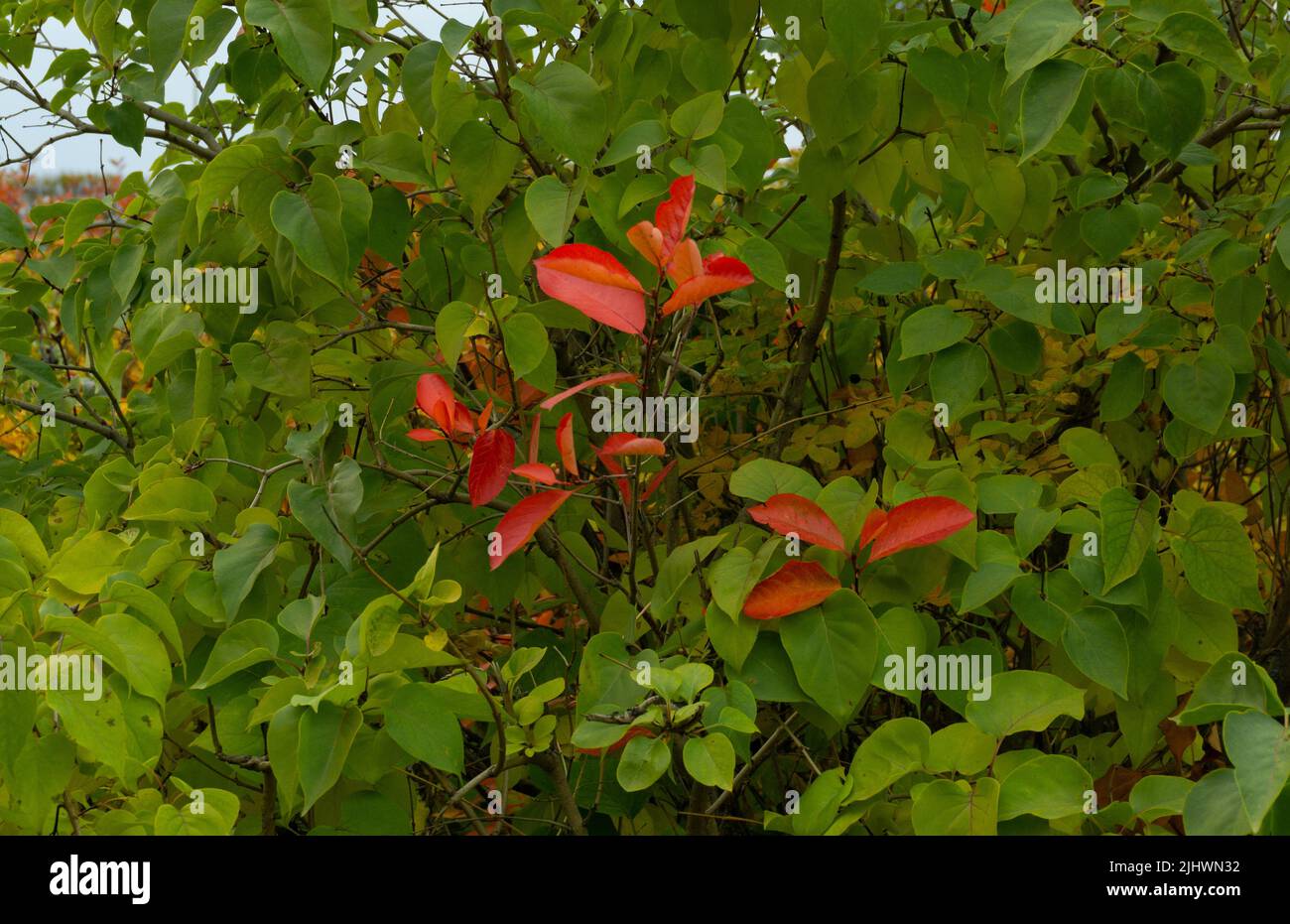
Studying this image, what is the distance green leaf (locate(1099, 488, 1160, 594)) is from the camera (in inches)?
45.0

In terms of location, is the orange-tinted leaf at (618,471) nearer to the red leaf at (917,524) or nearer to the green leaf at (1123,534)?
the red leaf at (917,524)

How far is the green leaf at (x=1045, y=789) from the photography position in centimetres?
104

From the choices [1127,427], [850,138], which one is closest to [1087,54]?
[850,138]

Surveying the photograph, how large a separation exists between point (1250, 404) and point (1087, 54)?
0.96 metres

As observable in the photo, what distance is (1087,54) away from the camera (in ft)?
3.79

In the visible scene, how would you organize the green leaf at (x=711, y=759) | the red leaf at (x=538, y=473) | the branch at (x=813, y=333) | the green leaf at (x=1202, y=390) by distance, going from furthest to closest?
the branch at (x=813, y=333) → the green leaf at (x=1202, y=390) → the red leaf at (x=538, y=473) → the green leaf at (x=711, y=759)

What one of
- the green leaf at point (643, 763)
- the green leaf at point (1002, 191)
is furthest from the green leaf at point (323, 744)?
the green leaf at point (1002, 191)

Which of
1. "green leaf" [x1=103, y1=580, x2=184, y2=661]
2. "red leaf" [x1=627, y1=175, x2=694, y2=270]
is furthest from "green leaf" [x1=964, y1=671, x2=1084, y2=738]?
"green leaf" [x1=103, y1=580, x2=184, y2=661]

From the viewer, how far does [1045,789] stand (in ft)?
3.45

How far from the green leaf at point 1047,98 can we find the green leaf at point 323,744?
0.77m
